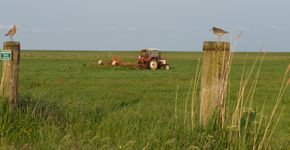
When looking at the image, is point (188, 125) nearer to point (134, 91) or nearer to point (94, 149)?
point (94, 149)

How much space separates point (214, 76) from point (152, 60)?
27914mm

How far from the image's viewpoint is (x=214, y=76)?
19.5 ft

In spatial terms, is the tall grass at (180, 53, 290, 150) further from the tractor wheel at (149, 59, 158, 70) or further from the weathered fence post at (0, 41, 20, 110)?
the tractor wheel at (149, 59, 158, 70)

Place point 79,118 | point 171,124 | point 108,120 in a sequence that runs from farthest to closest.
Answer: point 79,118 → point 108,120 → point 171,124

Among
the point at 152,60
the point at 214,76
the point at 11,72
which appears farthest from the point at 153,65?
the point at 214,76

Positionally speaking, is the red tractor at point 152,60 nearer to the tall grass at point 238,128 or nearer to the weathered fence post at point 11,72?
the weathered fence post at point 11,72

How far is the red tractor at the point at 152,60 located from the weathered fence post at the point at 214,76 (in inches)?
1072

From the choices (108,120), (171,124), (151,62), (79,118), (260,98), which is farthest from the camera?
(151,62)

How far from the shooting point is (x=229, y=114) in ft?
19.7

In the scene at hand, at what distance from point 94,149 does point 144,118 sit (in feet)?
4.71

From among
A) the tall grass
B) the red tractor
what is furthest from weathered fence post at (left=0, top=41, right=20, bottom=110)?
the red tractor

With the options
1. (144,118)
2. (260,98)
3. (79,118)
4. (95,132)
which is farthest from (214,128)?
(260,98)

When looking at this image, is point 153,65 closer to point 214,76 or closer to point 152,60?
point 152,60

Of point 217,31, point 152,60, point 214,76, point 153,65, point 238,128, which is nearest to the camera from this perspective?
point 238,128
